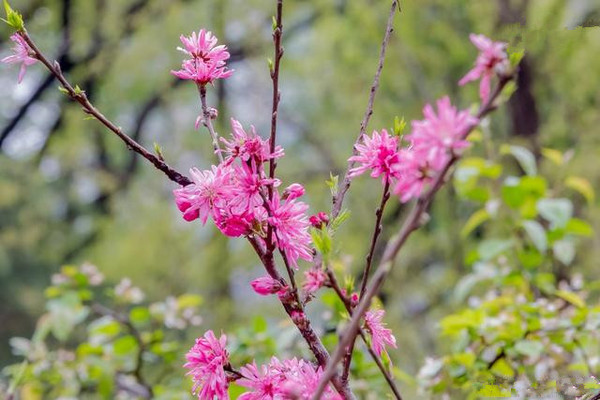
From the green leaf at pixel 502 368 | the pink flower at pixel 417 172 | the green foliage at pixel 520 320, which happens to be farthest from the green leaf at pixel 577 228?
the pink flower at pixel 417 172

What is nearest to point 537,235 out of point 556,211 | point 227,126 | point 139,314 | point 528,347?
point 556,211

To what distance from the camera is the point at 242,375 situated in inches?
18.2

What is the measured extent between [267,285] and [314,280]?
0.20ft

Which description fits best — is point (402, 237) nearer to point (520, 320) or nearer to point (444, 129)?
point (444, 129)

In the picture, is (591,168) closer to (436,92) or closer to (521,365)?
(436,92)

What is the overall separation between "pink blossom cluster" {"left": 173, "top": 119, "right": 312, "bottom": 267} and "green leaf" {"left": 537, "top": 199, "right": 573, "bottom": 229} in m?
0.81

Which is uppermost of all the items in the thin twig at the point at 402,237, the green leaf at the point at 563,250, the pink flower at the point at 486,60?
the green leaf at the point at 563,250

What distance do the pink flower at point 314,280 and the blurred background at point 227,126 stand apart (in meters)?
1.83

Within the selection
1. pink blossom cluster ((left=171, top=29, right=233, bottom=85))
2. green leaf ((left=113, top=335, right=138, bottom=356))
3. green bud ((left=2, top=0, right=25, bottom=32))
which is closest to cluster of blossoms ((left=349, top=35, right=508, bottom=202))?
pink blossom cluster ((left=171, top=29, right=233, bottom=85))

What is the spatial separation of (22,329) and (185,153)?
4.89 feet

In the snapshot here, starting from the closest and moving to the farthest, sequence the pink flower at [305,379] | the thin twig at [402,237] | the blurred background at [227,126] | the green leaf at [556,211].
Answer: the thin twig at [402,237], the pink flower at [305,379], the green leaf at [556,211], the blurred background at [227,126]

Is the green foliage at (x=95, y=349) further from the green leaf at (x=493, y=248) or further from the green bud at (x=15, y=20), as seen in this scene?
the green bud at (x=15, y=20)

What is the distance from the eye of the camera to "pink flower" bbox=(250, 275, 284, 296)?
427 mm

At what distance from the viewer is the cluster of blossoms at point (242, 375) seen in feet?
1.44
